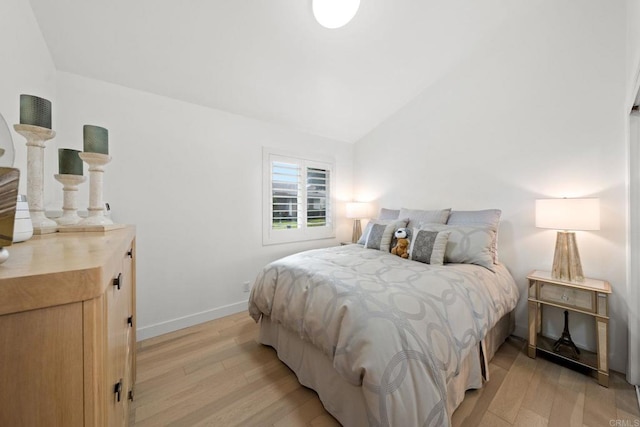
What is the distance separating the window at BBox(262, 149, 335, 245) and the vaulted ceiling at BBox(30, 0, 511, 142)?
0.60 metres

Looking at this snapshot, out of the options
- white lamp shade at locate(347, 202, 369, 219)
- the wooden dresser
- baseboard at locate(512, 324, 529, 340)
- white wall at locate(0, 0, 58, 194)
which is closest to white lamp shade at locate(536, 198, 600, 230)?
baseboard at locate(512, 324, 529, 340)

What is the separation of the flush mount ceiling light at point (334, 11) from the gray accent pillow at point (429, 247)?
1894mm

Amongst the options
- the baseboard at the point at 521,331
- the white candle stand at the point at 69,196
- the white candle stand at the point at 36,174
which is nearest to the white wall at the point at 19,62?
the white candle stand at the point at 69,196

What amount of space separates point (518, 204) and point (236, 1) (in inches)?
116

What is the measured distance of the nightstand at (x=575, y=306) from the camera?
5.44 feet

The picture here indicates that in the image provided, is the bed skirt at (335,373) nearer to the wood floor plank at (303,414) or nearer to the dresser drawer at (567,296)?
the wood floor plank at (303,414)

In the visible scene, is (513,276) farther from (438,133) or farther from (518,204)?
(438,133)

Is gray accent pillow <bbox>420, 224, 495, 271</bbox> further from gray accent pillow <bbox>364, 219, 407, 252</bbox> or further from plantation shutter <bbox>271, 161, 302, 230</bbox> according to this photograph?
plantation shutter <bbox>271, 161, 302, 230</bbox>

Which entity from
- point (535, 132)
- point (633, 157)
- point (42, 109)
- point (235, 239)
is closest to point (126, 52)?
point (42, 109)

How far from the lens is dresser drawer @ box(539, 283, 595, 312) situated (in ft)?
5.75

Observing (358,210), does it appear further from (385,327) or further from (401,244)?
(385,327)

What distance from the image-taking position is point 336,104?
301 centimetres

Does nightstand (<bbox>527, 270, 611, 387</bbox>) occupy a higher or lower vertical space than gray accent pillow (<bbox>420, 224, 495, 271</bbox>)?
→ lower

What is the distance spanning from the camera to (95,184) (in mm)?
1188
